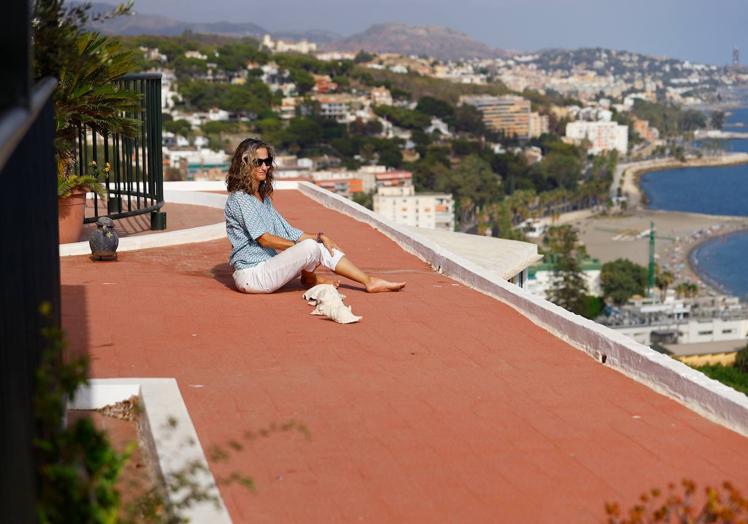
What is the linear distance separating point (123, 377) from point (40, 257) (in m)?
1.37

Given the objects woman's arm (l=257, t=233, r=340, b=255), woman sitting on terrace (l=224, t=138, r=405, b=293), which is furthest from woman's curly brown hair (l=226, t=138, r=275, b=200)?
woman's arm (l=257, t=233, r=340, b=255)

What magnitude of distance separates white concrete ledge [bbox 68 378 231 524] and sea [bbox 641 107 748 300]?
64.5m

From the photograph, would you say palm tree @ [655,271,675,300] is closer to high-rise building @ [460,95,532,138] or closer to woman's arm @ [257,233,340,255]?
high-rise building @ [460,95,532,138]

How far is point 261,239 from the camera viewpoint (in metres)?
5.68

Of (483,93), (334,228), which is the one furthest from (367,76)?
(334,228)

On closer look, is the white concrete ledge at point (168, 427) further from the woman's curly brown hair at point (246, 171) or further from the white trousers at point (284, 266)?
the woman's curly brown hair at point (246, 171)

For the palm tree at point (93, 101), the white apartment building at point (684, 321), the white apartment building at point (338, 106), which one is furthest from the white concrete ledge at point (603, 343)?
the white apartment building at point (338, 106)

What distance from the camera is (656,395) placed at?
411cm

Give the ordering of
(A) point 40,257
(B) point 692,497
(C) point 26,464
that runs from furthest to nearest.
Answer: (B) point 692,497 < (A) point 40,257 < (C) point 26,464

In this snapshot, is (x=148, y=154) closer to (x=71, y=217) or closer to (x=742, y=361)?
(x=71, y=217)

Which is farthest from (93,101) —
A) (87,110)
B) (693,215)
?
(693,215)

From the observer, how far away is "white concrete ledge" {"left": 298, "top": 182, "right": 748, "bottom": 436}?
3.78m

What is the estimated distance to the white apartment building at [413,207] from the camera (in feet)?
257

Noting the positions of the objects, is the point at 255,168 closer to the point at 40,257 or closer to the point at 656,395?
the point at 656,395
